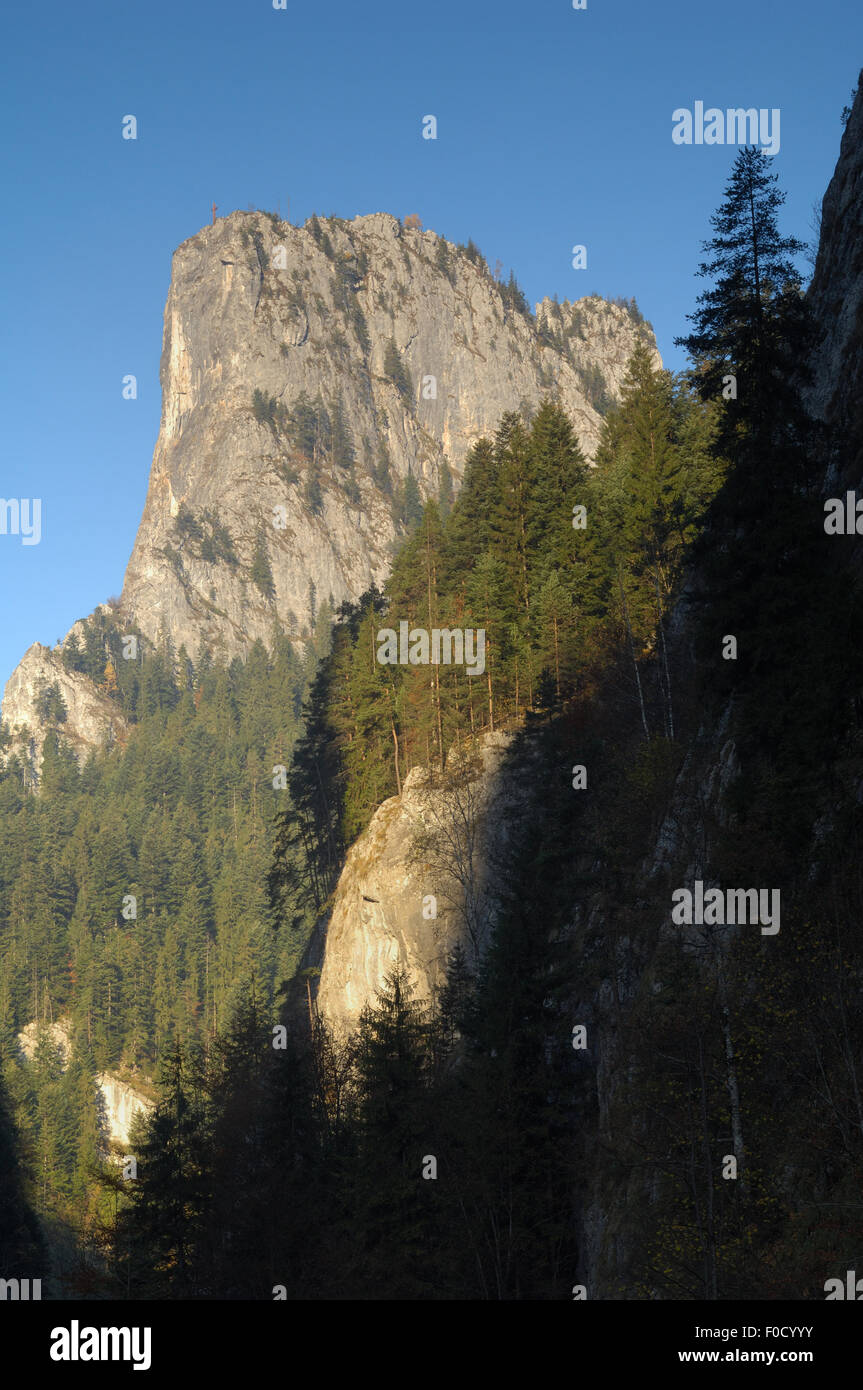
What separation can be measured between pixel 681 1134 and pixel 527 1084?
32.2 ft

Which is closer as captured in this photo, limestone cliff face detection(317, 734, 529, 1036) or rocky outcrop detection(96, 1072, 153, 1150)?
limestone cliff face detection(317, 734, 529, 1036)

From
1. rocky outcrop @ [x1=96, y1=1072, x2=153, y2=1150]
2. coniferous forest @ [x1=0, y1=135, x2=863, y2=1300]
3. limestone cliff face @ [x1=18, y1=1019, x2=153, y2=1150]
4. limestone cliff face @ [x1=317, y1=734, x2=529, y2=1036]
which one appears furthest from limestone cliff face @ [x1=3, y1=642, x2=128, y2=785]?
limestone cliff face @ [x1=317, y1=734, x2=529, y2=1036]

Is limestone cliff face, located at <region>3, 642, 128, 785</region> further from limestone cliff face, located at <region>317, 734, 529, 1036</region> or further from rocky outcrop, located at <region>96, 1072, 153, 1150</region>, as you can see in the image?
limestone cliff face, located at <region>317, 734, 529, 1036</region>

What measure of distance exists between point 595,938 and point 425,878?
55.4 feet

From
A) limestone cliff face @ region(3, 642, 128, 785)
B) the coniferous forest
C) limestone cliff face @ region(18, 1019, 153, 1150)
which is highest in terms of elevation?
limestone cliff face @ region(3, 642, 128, 785)

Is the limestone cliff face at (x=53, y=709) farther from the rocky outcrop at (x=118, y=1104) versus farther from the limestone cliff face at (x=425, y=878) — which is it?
the limestone cliff face at (x=425, y=878)

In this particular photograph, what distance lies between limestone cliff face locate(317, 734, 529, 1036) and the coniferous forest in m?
0.86

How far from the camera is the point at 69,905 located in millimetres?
126062

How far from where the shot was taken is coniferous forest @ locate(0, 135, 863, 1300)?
1689cm

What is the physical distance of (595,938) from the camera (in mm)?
31062

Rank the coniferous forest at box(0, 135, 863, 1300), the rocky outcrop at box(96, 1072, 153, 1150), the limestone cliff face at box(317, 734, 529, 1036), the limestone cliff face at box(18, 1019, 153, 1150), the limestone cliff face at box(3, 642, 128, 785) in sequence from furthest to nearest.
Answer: the limestone cliff face at box(3, 642, 128, 785) → the rocky outcrop at box(96, 1072, 153, 1150) → the limestone cliff face at box(18, 1019, 153, 1150) → the limestone cliff face at box(317, 734, 529, 1036) → the coniferous forest at box(0, 135, 863, 1300)

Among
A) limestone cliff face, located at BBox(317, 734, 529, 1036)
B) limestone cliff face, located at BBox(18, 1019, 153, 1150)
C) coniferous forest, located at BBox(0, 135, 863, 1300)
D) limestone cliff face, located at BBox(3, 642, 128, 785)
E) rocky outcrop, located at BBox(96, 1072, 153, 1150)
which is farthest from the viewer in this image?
limestone cliff face, located at BBox(3, 642, 128, 785)

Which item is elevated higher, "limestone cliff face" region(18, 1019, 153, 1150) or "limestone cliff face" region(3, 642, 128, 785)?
"limestone cliff face" region(3, 642, 128, 785)
